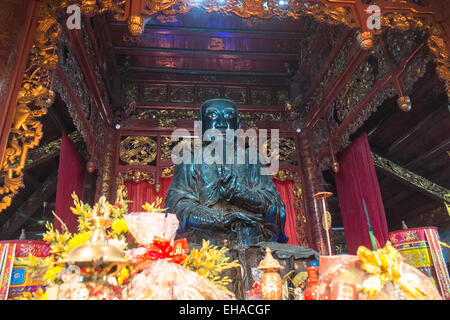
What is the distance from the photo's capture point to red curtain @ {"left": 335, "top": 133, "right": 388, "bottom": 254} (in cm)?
376

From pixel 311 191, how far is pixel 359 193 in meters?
0.89

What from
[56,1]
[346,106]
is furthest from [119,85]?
[346,106]

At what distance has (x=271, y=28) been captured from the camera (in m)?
5.09

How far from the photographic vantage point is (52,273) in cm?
106

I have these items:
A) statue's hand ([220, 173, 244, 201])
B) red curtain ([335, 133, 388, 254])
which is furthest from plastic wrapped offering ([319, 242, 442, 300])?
red curtain ([335, 133, 388, 254])

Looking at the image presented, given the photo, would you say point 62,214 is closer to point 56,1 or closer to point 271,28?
point 56,1

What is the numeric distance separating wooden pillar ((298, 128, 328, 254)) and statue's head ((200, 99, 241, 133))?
1603 mm

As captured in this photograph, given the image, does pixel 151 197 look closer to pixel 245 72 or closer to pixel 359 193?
pixel 245 72

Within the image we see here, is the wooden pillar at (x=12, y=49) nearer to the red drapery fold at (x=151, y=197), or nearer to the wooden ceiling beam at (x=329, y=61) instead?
the red drapery fold at (x=151, y=197)

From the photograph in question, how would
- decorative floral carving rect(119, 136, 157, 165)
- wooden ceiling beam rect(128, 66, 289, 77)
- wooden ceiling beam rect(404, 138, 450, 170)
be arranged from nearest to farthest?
wooden ceiling beam rect(404, 138, 450, 170) → decorative floral carving rect(119, 136, 157, 165) → wooden ceiling beam rect(128, 66, 289, 77)

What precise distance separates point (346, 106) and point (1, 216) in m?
4.83

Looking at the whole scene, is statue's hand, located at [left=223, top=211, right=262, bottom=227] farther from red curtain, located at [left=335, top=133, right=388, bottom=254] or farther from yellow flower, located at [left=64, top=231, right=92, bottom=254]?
yellow flower, located at [left=64, top=231, right=92, bottom=254]

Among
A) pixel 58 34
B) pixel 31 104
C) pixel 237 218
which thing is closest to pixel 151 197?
pixel 237 218

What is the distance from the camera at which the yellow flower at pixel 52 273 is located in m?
1.05
